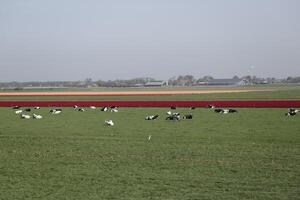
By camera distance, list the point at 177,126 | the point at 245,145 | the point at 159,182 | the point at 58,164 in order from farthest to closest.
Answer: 1. the point at 177,126
2. the point at 245,145
3. the point at 58,164
4. the point at 159,182

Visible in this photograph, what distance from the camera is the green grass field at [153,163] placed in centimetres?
1030

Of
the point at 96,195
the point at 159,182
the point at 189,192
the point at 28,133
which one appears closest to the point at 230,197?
the point at 189,192

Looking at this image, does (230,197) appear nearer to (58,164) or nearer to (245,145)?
(58,164)

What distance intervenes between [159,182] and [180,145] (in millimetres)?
5983

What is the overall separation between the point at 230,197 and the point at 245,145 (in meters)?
7.33

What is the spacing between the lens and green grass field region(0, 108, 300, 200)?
33.8ft

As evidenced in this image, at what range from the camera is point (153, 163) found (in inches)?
529

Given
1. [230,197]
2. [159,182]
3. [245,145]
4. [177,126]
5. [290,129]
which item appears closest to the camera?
[230,197]

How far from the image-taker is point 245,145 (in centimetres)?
1673

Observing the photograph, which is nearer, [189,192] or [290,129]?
[189,192]

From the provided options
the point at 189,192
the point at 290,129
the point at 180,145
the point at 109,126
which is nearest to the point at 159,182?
the point at 189,192

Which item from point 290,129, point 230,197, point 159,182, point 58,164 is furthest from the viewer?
point 290,129

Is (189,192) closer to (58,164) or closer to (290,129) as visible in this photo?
(58,164)

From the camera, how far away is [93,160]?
1420 cm
